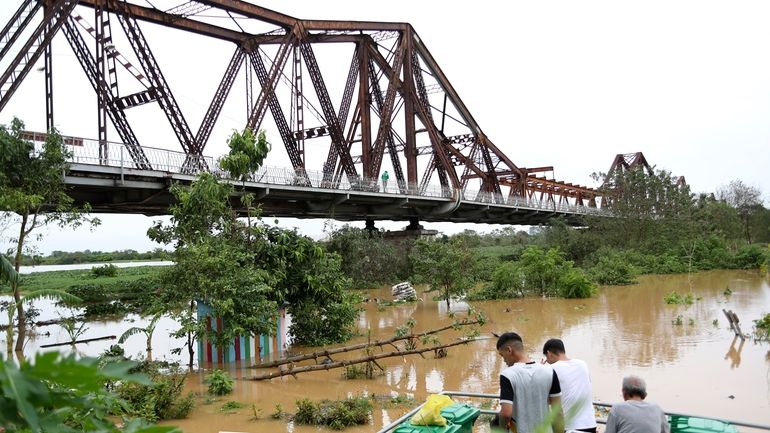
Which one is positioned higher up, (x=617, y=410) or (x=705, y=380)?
(x=617, y=410)

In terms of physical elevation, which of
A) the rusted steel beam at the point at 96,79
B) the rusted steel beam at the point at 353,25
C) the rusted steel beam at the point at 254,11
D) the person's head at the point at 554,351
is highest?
the rusted steel beam at the point at 353,25

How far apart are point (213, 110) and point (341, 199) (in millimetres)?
7273

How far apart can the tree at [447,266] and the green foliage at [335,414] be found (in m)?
12.6

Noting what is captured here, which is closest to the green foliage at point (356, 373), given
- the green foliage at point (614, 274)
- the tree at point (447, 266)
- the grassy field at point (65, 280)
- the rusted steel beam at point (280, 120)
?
the tree at point (447, 266)

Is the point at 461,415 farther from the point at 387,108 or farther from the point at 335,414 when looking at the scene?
the point at 387,108

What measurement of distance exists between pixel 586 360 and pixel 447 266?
9.17 m

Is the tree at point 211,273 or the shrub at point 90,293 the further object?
the shrub at point 90,293

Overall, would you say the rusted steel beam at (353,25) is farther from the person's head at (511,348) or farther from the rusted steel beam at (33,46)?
the person's head at (511,348)

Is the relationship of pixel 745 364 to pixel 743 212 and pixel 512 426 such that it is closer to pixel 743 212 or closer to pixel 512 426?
→ pixel 512 426

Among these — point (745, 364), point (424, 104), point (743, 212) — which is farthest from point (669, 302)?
point (743, 212)

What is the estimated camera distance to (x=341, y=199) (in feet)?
88.7

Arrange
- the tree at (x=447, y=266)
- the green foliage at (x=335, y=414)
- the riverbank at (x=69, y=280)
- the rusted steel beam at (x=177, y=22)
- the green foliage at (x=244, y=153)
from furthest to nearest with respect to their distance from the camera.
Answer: the riverbank at (x=69, y=280) → the rusted steel beam at (x=177, y=22) → the tree at (x=447, y=266) → the green foliage at (x=244, y=153) → the green foliage at (x=335, y=414)

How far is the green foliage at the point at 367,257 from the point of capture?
94.7 ft

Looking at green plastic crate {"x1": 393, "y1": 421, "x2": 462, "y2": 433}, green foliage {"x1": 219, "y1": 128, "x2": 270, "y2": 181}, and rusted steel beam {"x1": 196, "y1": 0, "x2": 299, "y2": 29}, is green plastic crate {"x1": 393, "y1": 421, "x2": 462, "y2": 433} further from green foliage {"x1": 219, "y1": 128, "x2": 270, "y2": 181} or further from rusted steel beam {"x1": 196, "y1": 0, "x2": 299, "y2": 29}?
rusted steel beam {"x1": 196, "y1": 0, "x2": 299, "y2": 29}
